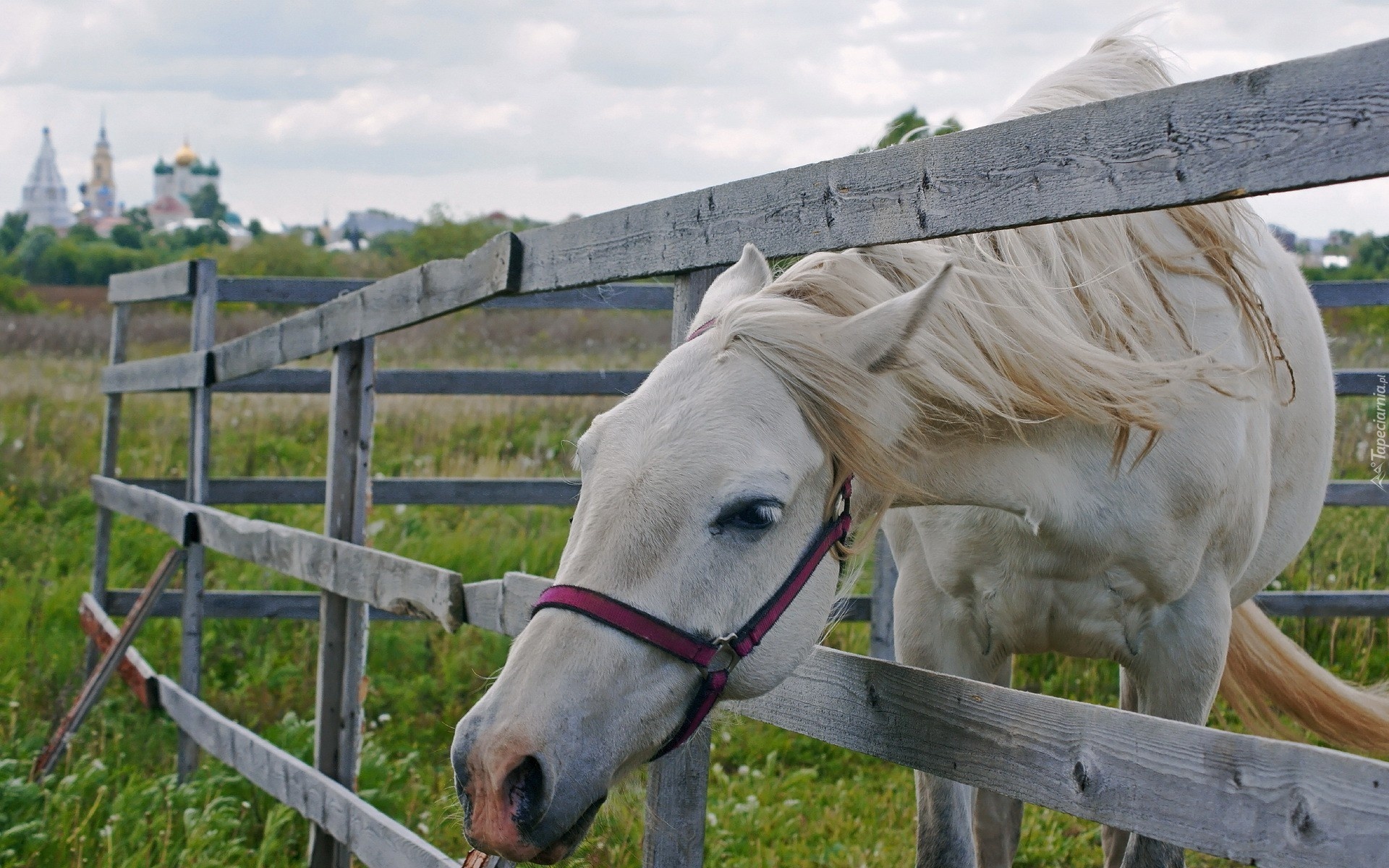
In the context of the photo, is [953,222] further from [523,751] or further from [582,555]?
[523,751]

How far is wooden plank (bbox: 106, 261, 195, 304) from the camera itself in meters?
5.44

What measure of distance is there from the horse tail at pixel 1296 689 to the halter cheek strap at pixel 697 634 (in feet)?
7.19

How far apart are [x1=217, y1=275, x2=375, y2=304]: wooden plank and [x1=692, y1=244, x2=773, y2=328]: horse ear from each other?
4.58m

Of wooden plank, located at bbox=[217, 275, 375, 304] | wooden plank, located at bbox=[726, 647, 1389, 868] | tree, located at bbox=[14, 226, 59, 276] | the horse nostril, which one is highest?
tree, located at bbox=[14, 226, 59, 276]

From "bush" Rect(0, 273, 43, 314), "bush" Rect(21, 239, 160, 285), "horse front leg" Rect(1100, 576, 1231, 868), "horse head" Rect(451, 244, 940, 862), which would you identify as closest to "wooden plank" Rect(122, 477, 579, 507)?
"horse front leg" Rect(1100, 576, 1231, 868)

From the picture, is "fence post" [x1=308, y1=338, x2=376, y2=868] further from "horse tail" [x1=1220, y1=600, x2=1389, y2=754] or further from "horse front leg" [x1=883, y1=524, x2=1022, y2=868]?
"horse tail" [x1=1220, y1=600, x2=1389, y2=754]

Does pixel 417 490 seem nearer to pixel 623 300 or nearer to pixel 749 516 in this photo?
pixel 623 300

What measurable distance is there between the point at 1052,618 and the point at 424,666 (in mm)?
3882

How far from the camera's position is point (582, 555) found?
1.62 meters

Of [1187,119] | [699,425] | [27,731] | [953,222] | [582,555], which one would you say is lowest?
[27,731]

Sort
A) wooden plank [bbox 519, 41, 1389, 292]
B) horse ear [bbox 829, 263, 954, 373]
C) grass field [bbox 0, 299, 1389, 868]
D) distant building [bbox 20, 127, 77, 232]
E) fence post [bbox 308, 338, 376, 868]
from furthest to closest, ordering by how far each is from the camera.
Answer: distant building [bbox 20, 127, 77, 232], grass field [bbox 0, 299, 1389, 868], fence post [bbox 308, 338, 376, 868], horse ear [bbox 829, 263, 954, 373], wooden plank [bbox 519, 41, 1389, 292]

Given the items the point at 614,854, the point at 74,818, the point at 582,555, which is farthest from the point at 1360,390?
the point at 74,818

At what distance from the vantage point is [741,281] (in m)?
2.01

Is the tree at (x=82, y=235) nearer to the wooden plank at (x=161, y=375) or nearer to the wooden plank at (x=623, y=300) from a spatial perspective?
the wooden plank at (x=161, y=375)
